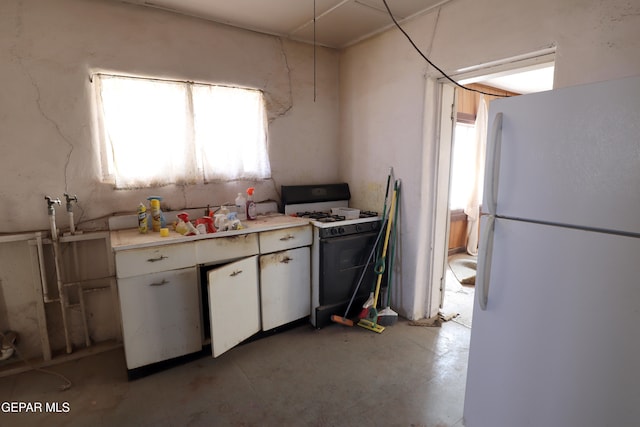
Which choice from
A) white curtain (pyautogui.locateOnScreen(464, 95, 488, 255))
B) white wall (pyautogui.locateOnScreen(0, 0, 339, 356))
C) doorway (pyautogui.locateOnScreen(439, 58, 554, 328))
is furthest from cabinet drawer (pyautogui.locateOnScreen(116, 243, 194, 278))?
white curtain (pyautogui.locateOnScreen(464, 95, 488, 255))

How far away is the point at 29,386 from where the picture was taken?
2.05 metres

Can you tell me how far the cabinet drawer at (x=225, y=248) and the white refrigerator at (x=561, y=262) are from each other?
1.55m

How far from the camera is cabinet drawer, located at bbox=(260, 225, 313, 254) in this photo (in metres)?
2.49

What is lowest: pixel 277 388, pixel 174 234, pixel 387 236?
pixel 277 388

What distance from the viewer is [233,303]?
7.36 ft

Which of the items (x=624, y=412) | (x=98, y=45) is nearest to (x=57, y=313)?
(x=98, y=45)

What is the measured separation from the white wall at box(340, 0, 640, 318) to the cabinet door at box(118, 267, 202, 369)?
175cm

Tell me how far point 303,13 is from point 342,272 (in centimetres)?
208

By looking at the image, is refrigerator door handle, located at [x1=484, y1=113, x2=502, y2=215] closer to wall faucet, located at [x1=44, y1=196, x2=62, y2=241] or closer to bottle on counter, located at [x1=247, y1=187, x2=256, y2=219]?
bottle on counter, located at [x1=247, y1=187, x2=256, y2=219]

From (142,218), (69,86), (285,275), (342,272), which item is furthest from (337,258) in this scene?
(69,86)

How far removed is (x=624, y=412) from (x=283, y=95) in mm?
2990

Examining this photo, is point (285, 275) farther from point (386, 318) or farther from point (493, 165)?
point (493, 165)

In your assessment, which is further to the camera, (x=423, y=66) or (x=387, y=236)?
(x=387, y=236)

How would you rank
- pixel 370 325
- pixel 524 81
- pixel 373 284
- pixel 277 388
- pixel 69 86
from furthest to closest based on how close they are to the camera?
pixel 524 81
pixel 373 284
pixel 370 325
pixel 69 86
pixel 277 388
